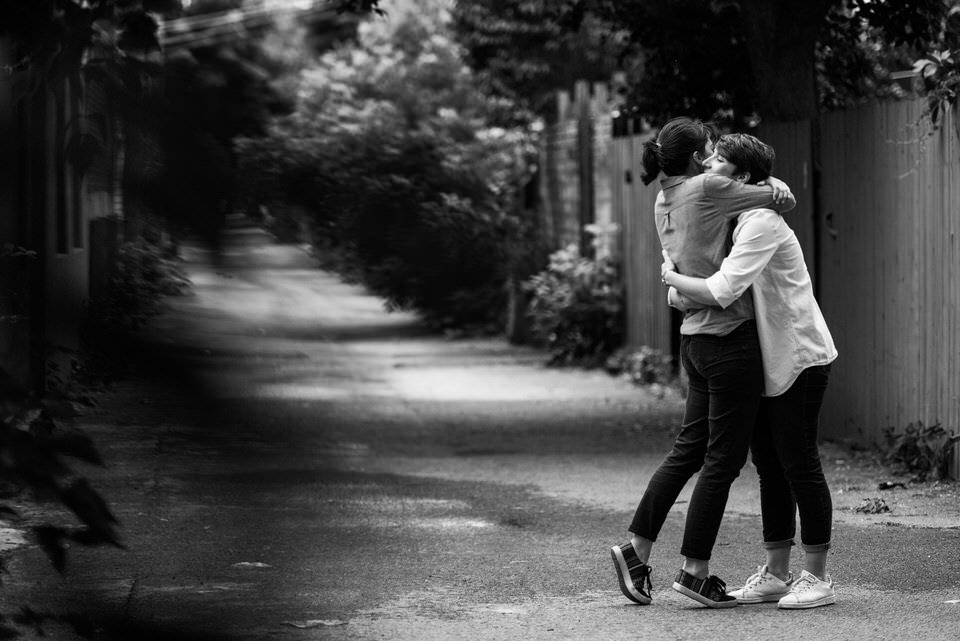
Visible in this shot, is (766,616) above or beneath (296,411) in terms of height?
beneath

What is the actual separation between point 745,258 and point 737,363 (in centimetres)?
34

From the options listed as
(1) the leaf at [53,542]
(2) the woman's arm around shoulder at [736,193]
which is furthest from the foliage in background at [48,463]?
(2) the woman's arm around shoulder at [736,193]

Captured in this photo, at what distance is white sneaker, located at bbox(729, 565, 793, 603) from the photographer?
4.93 metres

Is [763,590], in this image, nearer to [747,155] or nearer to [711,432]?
[711,432]

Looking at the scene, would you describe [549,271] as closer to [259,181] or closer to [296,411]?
[296,411]

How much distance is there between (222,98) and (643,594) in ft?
13.2

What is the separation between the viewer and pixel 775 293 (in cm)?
486

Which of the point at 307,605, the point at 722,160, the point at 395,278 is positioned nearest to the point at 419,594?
the point at 722,160

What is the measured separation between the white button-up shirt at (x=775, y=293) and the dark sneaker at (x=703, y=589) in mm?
645

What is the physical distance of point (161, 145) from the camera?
1.01m

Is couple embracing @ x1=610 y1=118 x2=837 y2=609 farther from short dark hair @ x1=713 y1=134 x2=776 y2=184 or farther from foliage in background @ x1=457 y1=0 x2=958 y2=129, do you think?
foliage in background @ x1=457 y1=0 x2=958 y2=129

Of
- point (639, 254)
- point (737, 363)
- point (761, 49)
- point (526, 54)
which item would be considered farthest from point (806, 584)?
point (526, 54)

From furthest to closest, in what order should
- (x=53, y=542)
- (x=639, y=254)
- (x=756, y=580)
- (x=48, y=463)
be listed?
(x=639, y=254) → (x=756, y=580) → (x=53, y=542) → (x=48, y=463)

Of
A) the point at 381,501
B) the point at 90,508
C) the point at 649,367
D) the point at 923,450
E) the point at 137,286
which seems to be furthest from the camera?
the point at 649,367
